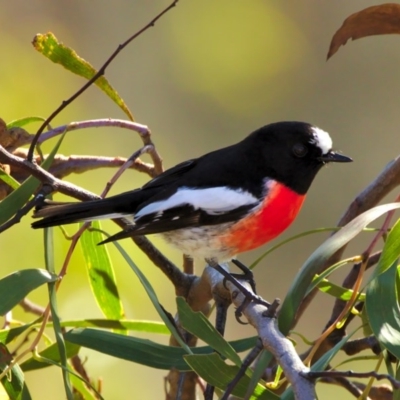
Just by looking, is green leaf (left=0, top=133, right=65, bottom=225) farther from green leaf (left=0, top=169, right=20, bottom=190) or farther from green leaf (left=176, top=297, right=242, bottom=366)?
green leaf (left=176, top=297, right=242, bottom=366)

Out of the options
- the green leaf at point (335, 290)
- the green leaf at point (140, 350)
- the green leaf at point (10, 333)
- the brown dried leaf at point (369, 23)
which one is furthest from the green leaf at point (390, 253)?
the green leaf at point (10, 333)

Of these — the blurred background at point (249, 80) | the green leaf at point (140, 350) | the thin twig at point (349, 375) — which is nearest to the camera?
the thin twig at point (349, 375)

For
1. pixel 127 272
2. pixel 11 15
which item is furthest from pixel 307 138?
pixel 11 15

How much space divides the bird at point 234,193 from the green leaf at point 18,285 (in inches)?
14.1

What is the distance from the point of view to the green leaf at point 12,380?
1301 mm

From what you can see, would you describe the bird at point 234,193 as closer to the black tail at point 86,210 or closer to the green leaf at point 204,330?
the black tail at point 86,210

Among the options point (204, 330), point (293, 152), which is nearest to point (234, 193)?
point (293, 152)

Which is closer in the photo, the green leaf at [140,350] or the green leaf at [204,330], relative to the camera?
the green leaf at [204,330]

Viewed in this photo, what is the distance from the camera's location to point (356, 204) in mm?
1650

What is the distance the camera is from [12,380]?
1.32 m

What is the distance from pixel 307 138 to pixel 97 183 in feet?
3.45

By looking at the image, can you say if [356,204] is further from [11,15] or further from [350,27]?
[11,15]

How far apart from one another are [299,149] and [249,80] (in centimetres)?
215

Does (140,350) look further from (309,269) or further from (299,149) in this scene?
(299,149)
